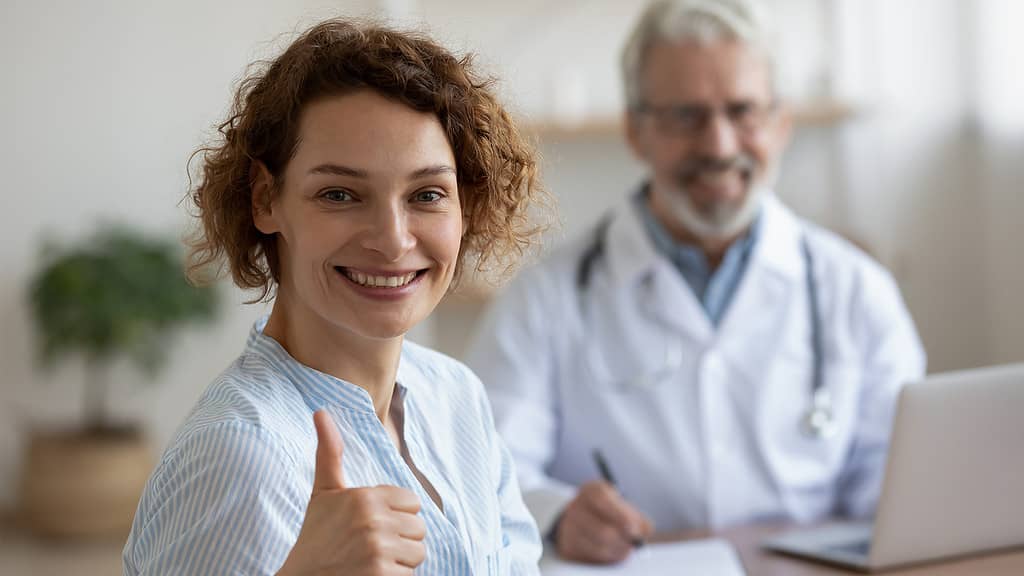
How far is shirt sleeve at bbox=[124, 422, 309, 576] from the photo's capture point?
81 cm

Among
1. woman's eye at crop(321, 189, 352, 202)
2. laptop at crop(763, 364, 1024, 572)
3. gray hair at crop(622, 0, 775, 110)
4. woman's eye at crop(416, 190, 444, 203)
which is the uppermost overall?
gray hair at crop(622, 0, 775, 110)

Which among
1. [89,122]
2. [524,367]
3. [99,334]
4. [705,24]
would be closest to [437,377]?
[524,367]

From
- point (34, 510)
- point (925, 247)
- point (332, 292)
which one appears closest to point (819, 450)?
point (332, 292)

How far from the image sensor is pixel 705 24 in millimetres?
2035

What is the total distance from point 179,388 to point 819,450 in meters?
3.04

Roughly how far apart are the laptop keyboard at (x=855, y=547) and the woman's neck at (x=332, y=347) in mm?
707

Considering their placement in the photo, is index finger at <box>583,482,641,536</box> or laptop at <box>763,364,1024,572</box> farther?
index finger at <box>583,482,641,536</box>

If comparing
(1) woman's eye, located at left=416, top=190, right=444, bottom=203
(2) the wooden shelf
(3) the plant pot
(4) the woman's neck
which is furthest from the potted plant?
(1) woman's eye, located at left=416, top=190, right=444, bottom=203

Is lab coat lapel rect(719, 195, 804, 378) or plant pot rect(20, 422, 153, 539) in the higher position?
lab coat lapel rect(719, 195, 804, 378)

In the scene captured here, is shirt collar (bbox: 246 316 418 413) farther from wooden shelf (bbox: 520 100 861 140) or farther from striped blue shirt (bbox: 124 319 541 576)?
wooden shelf (bbox: 520 100 861 140)

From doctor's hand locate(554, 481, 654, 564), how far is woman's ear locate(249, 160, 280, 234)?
2.12 ft

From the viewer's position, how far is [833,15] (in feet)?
12.2

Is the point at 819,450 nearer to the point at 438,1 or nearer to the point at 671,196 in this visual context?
the point at 671,196

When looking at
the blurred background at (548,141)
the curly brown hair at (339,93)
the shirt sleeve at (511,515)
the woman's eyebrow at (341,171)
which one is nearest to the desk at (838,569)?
the shirt sleeve at (511,515)
